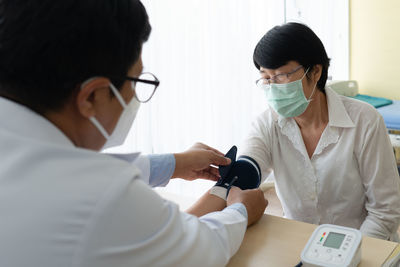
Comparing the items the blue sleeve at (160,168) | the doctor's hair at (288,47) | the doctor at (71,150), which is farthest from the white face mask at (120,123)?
the doctor's hair at (288,47)

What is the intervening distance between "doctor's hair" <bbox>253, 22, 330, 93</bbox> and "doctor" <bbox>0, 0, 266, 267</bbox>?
32.4 inches

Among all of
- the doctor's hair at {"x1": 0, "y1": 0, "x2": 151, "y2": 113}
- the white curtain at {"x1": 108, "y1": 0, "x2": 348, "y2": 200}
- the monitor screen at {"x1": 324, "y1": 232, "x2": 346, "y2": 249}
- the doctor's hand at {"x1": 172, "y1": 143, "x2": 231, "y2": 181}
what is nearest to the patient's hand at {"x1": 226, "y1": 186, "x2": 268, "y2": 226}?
the doctor's hand at {"x1": 172, "y1": 143, "x2": 231, "y2": 181}

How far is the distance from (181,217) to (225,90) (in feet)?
7.80

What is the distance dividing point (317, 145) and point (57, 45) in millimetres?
1203

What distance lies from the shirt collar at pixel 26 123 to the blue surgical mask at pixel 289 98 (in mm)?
1097

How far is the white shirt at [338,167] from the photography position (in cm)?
162

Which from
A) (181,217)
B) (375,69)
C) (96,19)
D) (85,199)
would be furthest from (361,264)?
(375,69)

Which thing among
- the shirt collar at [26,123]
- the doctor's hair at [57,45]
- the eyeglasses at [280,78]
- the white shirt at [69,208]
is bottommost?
the eyeglasses at [280,78]

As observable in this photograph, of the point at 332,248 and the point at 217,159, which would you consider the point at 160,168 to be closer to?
the point at 217,159

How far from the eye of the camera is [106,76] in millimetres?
849

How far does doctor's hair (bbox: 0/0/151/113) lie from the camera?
0.77 meters

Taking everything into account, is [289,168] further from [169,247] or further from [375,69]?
[375,69]

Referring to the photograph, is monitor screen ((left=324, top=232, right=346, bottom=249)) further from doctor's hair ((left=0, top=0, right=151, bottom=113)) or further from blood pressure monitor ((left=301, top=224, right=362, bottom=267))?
doctor's hair ((left=0, top=0, right=151, bottom=113))

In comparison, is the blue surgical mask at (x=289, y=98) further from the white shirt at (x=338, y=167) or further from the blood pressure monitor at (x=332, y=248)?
the blood pressure monitor at (x=332, y=248)
